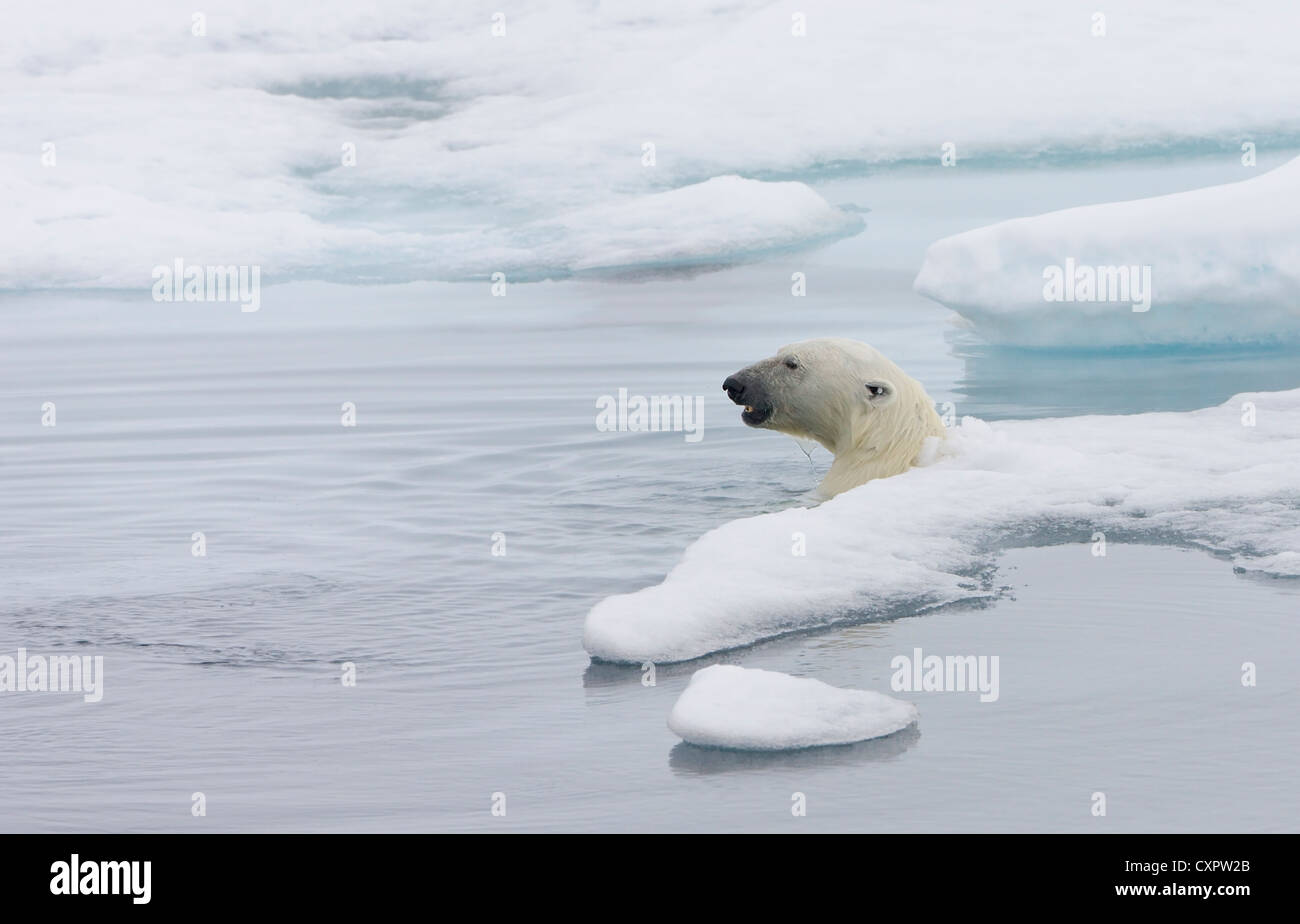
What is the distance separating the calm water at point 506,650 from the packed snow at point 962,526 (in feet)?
0.46

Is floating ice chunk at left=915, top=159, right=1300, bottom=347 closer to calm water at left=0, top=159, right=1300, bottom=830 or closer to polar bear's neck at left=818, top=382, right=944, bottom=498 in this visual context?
calm water at left=0, top=159, right=1300, bottom=830

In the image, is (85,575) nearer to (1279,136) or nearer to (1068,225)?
(1068,225)

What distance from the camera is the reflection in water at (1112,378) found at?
30.4 feet

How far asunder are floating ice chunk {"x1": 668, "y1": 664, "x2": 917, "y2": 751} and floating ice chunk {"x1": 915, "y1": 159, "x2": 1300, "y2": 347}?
759 centimetres

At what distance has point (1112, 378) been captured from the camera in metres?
10.7

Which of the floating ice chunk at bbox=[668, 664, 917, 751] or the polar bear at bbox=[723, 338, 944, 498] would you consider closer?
the floating ice chunk at bbox=[668, 664, 917, 751]

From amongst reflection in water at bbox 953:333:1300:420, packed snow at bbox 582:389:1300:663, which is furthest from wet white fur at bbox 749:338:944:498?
reflection in water at bbox 953:333:1300:420

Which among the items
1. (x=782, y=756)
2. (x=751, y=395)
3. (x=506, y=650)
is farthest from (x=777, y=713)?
(x=751, y=395)

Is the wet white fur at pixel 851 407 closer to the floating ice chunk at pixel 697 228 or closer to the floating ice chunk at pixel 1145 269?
the floating ice chunk at pixel 1145 269

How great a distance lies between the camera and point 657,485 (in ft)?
22.4

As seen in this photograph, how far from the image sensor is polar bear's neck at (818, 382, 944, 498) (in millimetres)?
6133

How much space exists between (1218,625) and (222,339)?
14.4 metres

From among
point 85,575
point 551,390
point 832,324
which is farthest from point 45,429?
point 832,324

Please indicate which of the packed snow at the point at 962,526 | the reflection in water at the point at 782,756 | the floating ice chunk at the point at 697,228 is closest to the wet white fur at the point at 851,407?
the packed snow at the point at 962,526
